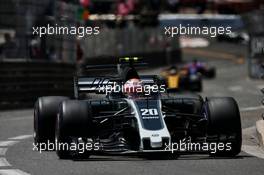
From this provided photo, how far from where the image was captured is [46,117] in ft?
45.5

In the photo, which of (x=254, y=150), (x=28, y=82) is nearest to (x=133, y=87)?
(x=254, y=150)

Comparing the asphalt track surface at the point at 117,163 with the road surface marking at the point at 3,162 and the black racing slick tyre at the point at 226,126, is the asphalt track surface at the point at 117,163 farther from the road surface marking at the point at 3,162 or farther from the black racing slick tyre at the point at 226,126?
the black racing slick tyre at the point at 226,126

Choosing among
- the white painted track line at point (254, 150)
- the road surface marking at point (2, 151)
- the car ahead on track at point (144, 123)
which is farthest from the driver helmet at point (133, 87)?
the road surface marking at point (2, 151)

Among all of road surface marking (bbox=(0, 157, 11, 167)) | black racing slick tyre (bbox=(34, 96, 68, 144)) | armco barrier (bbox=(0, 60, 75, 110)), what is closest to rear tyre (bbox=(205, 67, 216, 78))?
armco barrier (bbox=(0, 60, 75, 110))

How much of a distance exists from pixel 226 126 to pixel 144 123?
1.10 meters

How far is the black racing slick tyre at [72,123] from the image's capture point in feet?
40.0

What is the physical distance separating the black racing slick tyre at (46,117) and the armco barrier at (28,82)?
11729 millimetres

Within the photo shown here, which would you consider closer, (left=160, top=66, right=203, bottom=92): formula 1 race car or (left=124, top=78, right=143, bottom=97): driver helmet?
(left=124, top=78, right=143, bottom=97): driver helmet

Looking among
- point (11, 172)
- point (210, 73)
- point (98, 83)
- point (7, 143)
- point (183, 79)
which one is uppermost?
point (98, 83)

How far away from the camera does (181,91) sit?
118ft

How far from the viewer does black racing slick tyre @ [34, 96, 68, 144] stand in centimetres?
1385

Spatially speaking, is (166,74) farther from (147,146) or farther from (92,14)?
(147,146)

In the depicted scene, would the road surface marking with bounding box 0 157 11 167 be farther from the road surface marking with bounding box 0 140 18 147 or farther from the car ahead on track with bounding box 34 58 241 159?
A: the road surface marking with bounding box 0 140 18 147

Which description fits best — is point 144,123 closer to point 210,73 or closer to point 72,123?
point 72,123
